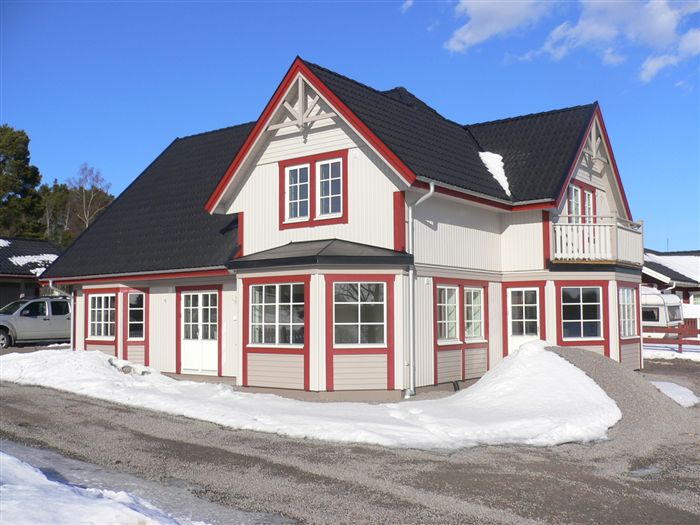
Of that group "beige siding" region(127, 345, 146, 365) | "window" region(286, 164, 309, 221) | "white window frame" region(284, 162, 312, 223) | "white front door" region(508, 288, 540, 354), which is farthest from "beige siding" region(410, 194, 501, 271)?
"beige siding" region(127, 345, 146, 365)

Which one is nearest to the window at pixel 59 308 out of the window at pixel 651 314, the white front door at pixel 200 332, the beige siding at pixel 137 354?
the beige siding at pixel 137 354

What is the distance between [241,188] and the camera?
17.6 m

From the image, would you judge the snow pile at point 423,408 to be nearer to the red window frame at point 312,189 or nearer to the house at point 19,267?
the red window frame at point 312,189

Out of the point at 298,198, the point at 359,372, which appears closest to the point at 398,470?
the point at 359,372

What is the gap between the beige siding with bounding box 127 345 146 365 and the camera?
64.6 feet

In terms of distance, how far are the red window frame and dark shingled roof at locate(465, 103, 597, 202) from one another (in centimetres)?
489

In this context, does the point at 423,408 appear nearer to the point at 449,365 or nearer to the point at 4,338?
the point at 449,365

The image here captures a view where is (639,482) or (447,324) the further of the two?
(447,324)

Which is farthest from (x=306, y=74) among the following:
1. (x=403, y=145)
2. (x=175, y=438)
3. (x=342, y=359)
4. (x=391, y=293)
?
(x=175, y=438)

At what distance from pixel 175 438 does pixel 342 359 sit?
486cm

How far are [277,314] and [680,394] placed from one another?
8677 mm

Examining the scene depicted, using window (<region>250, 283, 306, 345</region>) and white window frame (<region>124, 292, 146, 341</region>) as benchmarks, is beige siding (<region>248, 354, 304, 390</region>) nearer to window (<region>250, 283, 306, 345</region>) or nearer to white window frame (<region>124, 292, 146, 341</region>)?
window (<region>250, 283, 306, 345</region>)

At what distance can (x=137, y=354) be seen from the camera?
65.1 feet

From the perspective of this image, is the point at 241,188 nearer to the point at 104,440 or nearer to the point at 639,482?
the point at 104,440
